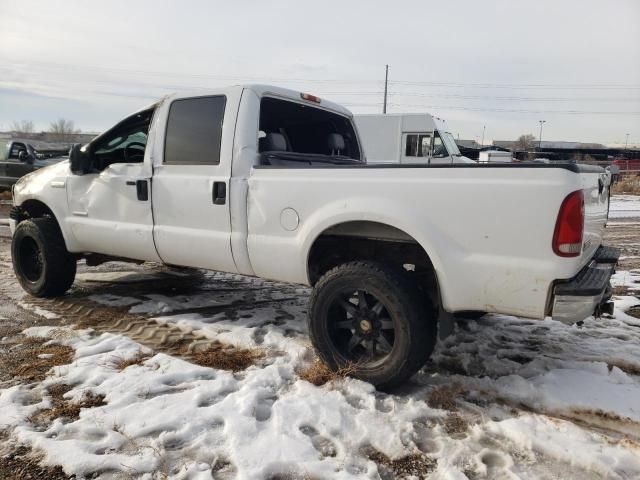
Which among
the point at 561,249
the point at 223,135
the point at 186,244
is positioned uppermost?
the point at 223,135

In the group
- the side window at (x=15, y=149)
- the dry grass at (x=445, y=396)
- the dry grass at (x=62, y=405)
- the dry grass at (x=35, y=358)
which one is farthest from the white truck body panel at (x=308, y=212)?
the side window at (x=15, y=149)

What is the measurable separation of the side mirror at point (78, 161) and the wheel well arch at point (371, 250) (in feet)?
8.40

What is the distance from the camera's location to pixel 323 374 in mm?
3225

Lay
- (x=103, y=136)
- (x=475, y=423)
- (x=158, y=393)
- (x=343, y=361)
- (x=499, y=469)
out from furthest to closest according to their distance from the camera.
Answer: (x=103, y=136) → (x=343, y=361) → (x=158, y=393) → (x=475, y=423) → (x=499, y=469)

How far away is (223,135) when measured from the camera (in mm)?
3787

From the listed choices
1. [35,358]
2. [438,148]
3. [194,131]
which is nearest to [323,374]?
[35,358]

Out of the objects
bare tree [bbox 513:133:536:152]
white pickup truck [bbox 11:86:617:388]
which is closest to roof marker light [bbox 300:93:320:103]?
white pickup truck [bbox 11:86:617:388]

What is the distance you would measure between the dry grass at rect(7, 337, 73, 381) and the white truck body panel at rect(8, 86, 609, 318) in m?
1.07

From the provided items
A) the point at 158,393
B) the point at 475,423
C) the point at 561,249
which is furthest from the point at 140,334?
the point at 561,249

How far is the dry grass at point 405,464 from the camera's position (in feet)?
7.52

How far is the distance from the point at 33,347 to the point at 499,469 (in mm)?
3387

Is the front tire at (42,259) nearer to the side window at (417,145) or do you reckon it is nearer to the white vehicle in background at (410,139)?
the white vehicle in background at (410,139)

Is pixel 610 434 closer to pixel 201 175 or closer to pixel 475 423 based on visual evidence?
pixel 475 423

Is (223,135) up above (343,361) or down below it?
above
